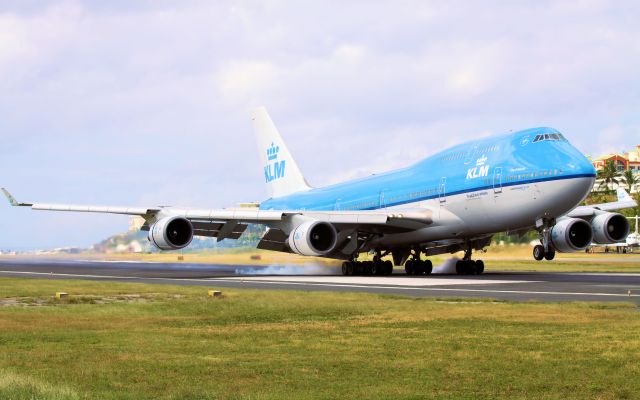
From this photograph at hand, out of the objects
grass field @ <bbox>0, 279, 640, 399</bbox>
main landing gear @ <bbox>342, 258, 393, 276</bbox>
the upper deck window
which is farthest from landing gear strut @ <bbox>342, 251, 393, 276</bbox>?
grass field @ <bbox>0, 279, 640, 399</bbox>

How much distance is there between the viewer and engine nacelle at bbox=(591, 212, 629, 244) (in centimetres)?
4131

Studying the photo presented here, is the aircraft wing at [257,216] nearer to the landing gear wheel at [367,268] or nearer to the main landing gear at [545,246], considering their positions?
the landing gear wheel at [367,268]

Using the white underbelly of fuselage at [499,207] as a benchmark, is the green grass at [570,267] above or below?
below

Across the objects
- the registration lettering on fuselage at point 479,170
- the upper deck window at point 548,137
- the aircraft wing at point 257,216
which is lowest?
the aircraft wing at point 257,216

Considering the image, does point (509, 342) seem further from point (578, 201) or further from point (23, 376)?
point (578, 201)

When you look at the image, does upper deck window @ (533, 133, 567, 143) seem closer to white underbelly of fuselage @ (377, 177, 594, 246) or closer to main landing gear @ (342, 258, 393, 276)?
white underbelly of fuselage @ (377, 177, 594, 246)

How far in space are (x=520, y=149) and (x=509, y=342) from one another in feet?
77.0

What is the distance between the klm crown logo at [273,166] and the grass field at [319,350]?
118 feet

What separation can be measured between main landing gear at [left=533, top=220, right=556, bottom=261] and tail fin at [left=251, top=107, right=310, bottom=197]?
2154cm

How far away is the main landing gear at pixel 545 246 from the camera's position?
35.4 metres

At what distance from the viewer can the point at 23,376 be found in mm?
11781

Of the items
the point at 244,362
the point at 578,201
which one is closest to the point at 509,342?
the point at 244,362

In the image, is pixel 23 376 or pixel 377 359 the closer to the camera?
pixel 23 376

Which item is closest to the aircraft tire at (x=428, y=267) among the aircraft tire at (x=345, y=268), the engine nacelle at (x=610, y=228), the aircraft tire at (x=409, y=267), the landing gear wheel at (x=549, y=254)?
the aircraft tire at (x=409, y=267)
